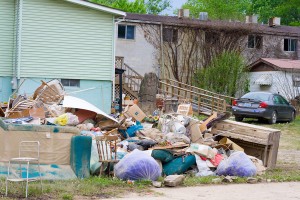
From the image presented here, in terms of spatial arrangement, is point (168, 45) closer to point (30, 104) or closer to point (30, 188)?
point (30, 104)

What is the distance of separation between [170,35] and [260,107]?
548 inches

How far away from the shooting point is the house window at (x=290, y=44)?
4334cm

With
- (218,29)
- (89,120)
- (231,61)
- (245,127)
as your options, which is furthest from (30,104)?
(218,29)

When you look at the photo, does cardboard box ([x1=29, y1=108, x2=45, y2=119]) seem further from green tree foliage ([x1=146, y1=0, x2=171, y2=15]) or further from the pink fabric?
green tree foliage ([x1=146, y1=0, x2=171, y2=15])

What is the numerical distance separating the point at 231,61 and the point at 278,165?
65.3ft

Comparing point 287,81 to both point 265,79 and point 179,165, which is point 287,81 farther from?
point 179,165

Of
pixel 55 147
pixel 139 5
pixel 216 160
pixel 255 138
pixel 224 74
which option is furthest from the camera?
pixel 139 5

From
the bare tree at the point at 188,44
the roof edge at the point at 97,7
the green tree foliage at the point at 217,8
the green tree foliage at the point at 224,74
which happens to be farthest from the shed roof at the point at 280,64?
the green tree foliage at the point at 217,8

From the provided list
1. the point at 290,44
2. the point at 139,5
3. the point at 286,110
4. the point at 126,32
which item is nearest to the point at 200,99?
the point at 286,110

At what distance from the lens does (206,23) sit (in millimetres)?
40031

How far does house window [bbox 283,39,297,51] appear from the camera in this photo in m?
43.3

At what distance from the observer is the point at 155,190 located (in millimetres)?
11516

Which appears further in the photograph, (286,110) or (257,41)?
(257,41)

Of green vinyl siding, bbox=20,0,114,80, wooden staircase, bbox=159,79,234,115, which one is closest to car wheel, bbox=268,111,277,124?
wooden staircase, bbox=159,79,234,115
